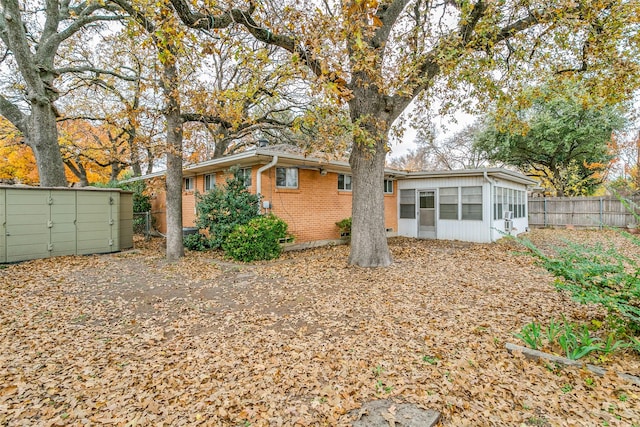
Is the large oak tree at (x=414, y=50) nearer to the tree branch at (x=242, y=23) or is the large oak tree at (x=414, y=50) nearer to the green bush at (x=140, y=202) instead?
the tree branch at (x=242, y=23)

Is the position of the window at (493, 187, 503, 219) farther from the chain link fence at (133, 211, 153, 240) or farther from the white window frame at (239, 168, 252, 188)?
the chain link fence at (133, 211, 153, 240)

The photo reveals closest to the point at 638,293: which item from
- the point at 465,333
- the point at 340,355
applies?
the point at 465,333

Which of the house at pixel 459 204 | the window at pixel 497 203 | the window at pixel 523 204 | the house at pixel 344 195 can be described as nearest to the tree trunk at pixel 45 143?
the house at pixel 344 195

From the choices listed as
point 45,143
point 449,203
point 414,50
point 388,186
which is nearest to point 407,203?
point 388,186

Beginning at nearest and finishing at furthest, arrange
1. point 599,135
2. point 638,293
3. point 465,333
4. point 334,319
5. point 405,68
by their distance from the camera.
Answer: point 638,293, point 465,333, point 334,319, point 405,68, point 599,135

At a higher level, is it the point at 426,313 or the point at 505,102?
the point at 505,102

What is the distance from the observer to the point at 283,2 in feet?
21.2

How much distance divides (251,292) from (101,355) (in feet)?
8.34

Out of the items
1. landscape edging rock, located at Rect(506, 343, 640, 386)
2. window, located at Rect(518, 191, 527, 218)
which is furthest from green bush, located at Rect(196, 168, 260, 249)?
window, located at Rect(518, 191, 527, 218)

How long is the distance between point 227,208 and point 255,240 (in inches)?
66.0

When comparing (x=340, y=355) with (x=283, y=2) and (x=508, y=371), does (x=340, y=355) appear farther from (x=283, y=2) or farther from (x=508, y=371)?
(x=283, y=2)

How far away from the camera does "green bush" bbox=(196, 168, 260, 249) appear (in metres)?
9.25

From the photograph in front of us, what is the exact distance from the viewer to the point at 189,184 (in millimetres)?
13570

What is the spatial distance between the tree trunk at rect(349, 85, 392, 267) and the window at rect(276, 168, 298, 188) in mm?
3301
